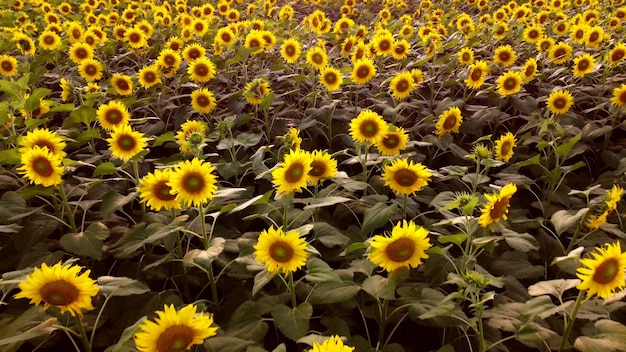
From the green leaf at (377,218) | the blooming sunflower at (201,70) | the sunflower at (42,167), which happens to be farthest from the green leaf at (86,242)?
the blooming sunflower at (201,70)

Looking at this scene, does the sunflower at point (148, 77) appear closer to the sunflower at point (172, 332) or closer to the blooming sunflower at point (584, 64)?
the sunflower at point (172, 332)

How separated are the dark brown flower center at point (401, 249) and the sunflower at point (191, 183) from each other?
0.88 m

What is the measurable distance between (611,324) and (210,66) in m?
3.76

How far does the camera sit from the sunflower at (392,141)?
324 cm

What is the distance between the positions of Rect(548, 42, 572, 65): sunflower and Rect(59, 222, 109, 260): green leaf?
15.3ft

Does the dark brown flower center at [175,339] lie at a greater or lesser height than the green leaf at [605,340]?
greater

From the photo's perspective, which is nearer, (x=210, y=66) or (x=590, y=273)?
(x=590, y=273)

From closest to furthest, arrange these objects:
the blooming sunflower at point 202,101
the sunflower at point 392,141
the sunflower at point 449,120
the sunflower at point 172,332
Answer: the sunflower at point 172,332, the sunflower at point 392,141, the sunflower at point 449,120, the blooming sunflower at point 202,101

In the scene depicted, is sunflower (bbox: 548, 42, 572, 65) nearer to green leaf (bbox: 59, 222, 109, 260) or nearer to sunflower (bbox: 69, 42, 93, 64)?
green leaf (bbox: 59, 222, 109, 260)

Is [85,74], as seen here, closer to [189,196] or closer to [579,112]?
[189,196]

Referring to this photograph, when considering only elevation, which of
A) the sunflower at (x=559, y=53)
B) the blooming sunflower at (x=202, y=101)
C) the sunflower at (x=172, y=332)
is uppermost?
the blooming sunflower at (x=202, y=101)

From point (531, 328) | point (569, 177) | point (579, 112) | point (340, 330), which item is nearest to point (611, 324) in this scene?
point (531, 328)

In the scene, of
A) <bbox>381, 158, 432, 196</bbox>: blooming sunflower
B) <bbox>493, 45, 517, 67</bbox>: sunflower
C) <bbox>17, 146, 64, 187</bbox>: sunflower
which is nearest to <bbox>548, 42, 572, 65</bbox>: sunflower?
<bbox>493, 45, 517, 67</bbox>: sunflower

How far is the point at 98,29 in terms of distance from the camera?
577 cm
